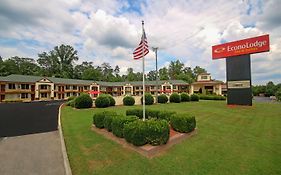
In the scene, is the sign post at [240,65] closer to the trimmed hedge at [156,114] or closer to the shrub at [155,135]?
the trimmed hedge at [156,114]

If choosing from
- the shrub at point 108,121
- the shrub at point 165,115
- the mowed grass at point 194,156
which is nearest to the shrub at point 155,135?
the mowed grass at point 194,156

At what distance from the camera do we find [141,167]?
6.07 m

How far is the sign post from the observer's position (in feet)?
73.6

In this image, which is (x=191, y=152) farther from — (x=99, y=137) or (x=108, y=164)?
(x=99, y=137)

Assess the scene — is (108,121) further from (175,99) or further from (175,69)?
(175,69)

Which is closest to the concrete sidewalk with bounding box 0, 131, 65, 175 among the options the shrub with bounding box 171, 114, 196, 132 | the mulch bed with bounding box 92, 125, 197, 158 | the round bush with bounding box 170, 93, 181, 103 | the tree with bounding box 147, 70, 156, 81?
the mulch bed with bounding box 92, 125, 197, 158

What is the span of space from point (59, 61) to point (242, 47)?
248 feet

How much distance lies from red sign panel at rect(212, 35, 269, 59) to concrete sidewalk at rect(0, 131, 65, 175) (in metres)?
24.2

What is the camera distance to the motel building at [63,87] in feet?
142

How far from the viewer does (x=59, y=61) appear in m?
78.8

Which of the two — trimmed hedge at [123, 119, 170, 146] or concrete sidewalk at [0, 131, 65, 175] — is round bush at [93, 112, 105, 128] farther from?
trimmed hedge at [123, 119, 170, 146]

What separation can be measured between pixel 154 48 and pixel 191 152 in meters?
28.0

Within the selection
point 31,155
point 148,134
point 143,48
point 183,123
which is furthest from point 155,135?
point 31,155

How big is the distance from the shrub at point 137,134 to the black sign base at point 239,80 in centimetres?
2096
